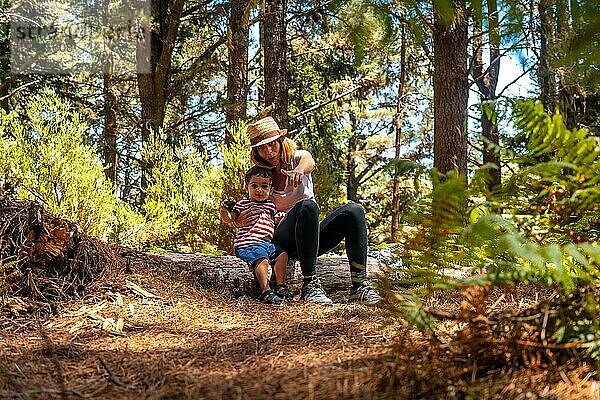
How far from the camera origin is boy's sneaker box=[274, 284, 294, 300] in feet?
11.0

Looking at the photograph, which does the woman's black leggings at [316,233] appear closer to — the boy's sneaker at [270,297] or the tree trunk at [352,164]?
the boy's sneaker at [270,297]

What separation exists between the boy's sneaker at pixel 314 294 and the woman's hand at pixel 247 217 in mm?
555

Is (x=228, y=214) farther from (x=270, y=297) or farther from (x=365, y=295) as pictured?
(x=365, y=295)

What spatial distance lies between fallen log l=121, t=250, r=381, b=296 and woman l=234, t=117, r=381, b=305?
24cm

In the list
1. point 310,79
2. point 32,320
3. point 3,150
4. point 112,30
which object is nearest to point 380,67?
point 310,79

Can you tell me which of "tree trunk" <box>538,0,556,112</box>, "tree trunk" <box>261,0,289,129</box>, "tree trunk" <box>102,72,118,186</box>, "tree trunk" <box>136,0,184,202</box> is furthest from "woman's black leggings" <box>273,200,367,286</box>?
"tree trunk" <box>102,72,118,186</box>

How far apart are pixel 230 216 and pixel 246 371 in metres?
2.13

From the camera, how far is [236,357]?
1743mm

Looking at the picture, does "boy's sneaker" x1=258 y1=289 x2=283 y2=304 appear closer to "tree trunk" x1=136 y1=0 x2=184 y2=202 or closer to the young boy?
the young boy

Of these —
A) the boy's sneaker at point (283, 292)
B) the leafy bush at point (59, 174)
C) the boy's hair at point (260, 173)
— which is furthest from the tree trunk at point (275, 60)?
the boy's sneaker at point (283, 292)

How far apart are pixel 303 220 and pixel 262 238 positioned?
12.2 inches

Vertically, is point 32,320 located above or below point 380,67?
below

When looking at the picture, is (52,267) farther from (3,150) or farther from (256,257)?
(3,150)

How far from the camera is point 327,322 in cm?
239
